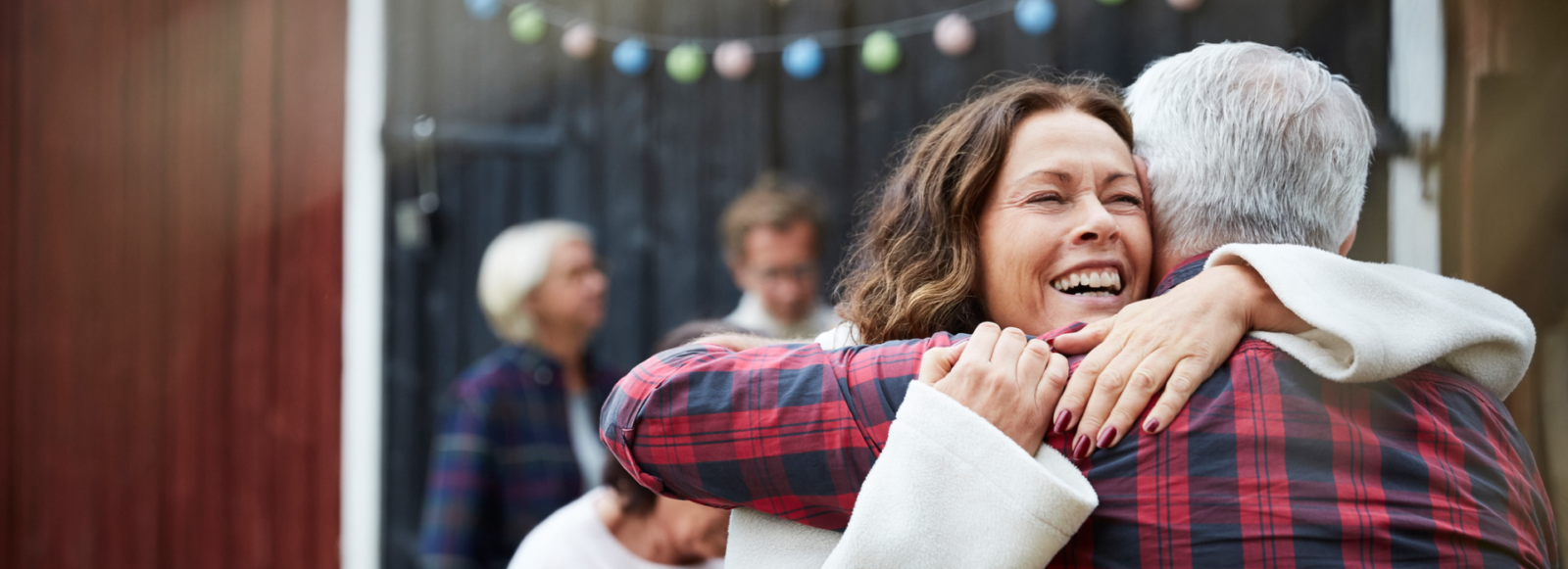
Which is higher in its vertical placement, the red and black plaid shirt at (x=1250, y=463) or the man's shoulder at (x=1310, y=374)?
the man's shoulder at (x=1310, y=374)

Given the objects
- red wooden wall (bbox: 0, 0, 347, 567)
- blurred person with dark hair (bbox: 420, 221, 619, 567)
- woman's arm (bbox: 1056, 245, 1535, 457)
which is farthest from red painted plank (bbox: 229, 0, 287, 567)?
woman's arm (bbox: 1056, 245, 1535, 457)

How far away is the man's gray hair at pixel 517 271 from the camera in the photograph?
2.44 m

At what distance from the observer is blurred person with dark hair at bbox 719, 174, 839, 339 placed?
228 centimetres

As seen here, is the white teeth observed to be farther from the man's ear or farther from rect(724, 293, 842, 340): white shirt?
the man's ear

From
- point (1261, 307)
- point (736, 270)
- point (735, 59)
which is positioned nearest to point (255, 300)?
point (736, 270)

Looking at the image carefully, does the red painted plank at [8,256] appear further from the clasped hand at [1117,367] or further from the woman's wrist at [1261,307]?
the woman's wrist at [1261,307]

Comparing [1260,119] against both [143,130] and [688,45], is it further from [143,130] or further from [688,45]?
[143,130]

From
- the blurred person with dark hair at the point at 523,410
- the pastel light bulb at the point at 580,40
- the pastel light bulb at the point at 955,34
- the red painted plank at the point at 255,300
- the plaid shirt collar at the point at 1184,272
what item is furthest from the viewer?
the red painted plank at the point at 255,300

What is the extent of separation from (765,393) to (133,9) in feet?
8.17

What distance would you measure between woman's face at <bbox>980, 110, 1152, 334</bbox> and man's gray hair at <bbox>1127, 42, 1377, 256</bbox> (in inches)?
1.8

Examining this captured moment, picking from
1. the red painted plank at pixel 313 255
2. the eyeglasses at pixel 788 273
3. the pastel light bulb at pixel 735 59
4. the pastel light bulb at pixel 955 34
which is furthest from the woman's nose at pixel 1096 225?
the red painted plank at pixel 313 255

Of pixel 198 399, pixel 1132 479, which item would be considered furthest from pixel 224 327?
pixel 1132 479

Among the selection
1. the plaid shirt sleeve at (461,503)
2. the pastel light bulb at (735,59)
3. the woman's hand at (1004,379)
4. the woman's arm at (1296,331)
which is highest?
the pastel light bulb at (735,59)

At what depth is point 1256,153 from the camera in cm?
99
